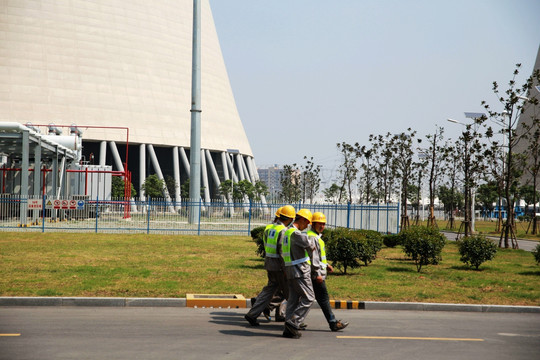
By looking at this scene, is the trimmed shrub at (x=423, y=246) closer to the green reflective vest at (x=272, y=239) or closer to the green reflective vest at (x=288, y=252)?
the green reflective vest at (x=272, y=239)

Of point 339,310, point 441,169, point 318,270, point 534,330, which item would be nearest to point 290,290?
point 318,270

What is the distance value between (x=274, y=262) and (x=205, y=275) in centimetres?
641

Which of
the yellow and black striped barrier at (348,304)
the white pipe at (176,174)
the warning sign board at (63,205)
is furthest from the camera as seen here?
the white pipe at (176,174)

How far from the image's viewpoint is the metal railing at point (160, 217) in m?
32.4

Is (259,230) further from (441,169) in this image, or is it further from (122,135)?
(122,135)

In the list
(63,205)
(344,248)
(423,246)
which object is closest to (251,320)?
(344,248)

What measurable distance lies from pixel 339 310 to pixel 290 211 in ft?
10.4

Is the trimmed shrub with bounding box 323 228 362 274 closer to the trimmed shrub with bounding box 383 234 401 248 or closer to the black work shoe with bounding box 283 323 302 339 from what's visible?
the black work shoe with bounding box 283 323 302 339

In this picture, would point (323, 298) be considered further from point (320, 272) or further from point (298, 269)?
point (298, 269)

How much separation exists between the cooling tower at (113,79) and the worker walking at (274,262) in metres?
56.9

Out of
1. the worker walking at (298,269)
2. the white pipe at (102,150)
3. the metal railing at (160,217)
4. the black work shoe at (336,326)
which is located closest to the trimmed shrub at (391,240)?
the metal railing at (160,217)

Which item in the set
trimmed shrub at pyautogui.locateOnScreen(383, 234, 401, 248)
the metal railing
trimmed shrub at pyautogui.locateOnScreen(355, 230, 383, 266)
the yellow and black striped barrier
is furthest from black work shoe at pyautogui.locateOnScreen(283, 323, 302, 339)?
the metal railing

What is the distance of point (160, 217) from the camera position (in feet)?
109

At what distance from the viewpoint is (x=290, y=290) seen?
32.0ft
